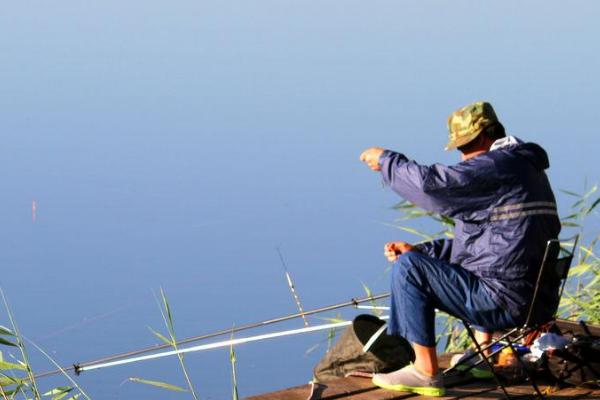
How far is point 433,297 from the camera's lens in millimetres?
5613

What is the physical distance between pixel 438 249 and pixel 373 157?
70cm

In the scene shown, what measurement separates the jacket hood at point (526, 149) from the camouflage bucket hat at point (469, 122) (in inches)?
3.6

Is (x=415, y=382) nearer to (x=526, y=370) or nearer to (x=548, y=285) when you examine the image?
(x=526, y=370)

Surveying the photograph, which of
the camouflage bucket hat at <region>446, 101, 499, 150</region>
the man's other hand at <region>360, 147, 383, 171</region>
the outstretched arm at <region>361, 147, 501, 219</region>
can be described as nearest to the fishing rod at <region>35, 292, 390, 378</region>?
the man's other hand at <region>360, 147, 383, 171</region>

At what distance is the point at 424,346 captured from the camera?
224 inches

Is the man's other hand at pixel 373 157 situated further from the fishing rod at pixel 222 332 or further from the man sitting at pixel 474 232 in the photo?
the fishing rod at pixel 222 332

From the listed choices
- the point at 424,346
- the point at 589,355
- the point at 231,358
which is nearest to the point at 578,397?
the point at 589,355

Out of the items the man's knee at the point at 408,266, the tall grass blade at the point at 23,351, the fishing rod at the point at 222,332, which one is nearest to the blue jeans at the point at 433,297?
the man's knee at the point at 408,266

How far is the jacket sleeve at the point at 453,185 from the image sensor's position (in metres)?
5.45

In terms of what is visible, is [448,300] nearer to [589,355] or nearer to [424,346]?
[424,346]

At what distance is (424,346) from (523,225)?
1.95 ft

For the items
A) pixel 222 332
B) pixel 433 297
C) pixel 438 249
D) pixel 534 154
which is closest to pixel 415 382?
pixel 433 297

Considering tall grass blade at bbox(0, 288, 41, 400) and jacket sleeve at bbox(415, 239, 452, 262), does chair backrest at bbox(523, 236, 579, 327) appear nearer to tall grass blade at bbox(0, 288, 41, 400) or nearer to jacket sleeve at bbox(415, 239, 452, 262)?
jacket sleeve at bbox(415, 239, 452, 262)

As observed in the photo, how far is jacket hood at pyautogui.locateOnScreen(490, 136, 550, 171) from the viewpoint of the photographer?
5.54 meters
